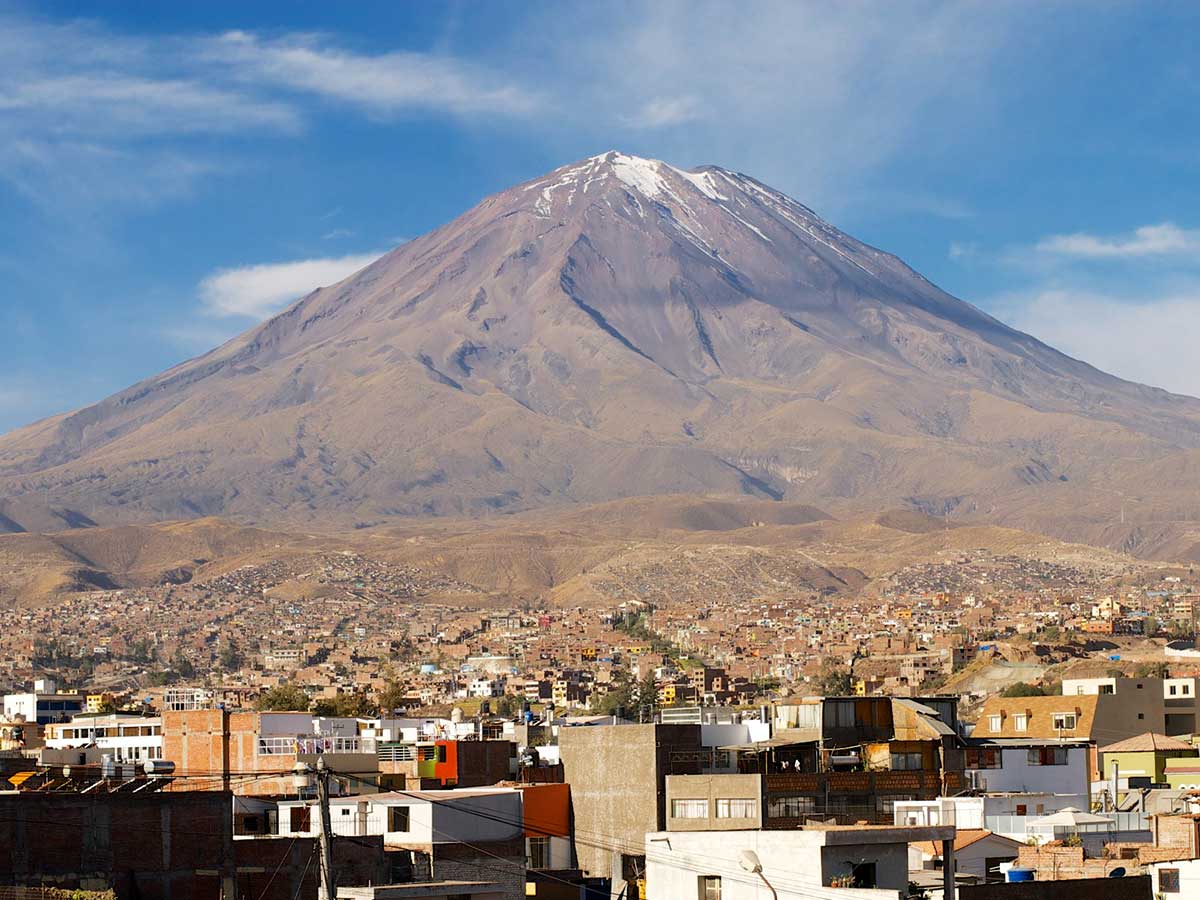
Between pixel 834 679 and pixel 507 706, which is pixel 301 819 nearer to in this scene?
pixel 507 706

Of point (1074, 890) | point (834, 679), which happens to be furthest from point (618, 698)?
point (1074, 890)

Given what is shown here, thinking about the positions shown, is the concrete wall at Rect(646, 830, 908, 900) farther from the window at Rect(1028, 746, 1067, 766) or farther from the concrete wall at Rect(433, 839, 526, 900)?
the window at Rect(1028, 746, 1067, 766)

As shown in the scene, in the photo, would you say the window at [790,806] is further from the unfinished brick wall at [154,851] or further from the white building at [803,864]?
the white building at [803,864]

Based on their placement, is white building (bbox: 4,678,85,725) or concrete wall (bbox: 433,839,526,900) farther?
white building (bbox: 4,678,85,725)

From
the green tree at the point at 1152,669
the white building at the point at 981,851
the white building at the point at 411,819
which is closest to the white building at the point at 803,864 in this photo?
the white building at the point at 981,851

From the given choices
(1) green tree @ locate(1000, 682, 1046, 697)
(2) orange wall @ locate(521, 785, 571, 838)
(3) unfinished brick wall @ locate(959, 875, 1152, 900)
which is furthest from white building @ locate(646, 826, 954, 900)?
(1) green tree @ locate(1000, 682, 1046, 697)
